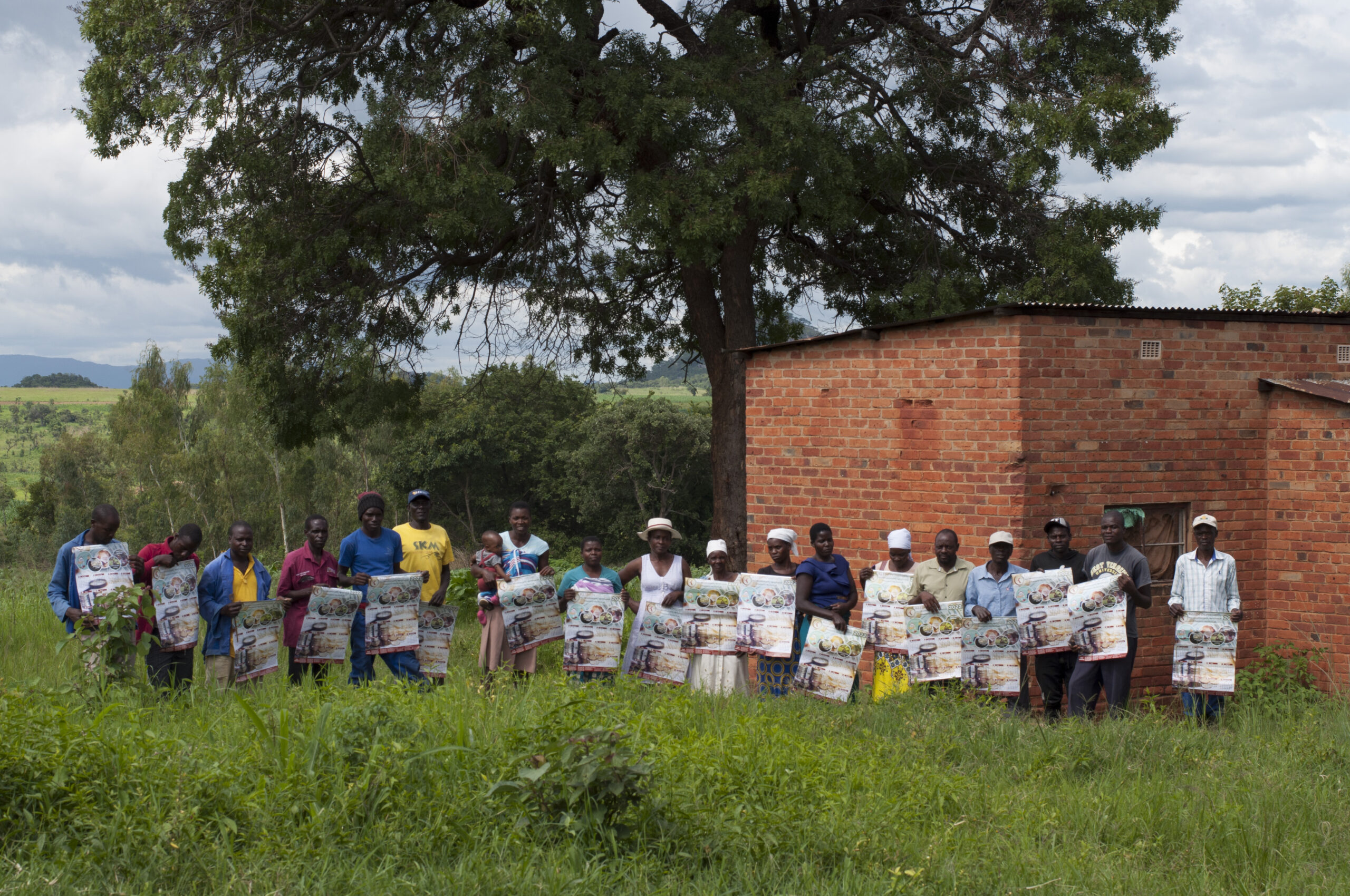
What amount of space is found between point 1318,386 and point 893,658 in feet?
13.5

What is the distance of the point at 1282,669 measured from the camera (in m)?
7.97

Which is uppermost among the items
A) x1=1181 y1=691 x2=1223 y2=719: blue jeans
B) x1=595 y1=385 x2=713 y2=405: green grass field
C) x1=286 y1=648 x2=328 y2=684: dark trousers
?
x1=595 y1=385 x2=713 y2=405: green grass field

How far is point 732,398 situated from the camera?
13.9 meters

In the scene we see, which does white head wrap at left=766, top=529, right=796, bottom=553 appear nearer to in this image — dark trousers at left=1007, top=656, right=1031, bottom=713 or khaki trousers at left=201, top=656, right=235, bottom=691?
Answer: dark trousers at left=1007, top=656, right=1031, bottom=713

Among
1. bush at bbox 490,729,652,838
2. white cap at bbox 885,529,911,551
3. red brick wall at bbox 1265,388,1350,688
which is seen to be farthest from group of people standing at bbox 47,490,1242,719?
bush at bbox 490,729,652,838

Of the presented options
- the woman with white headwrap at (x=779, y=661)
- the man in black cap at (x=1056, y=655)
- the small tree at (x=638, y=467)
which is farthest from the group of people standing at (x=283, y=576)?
the small tree at (x=638, y=467)

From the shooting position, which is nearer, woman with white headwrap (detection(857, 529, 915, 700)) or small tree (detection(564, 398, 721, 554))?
woman with white headwrap (detection(857, 529, 915, 700))

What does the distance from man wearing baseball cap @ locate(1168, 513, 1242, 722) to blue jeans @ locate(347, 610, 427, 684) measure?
5.04 metres

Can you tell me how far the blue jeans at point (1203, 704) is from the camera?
23.7 ft

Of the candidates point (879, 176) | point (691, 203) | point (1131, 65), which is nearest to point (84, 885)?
point (691, 203)

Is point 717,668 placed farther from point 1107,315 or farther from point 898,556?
point 1107,315

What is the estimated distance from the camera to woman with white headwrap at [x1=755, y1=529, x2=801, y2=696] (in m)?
7.18

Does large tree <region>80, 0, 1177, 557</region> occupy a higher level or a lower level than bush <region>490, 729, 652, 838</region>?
higher

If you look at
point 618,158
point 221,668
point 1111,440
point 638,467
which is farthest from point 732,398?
point 638,467
